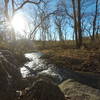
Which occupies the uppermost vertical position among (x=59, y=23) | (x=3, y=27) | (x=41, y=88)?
(x=59, y=23)

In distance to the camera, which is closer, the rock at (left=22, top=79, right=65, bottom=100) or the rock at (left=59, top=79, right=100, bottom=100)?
the rock at (left=22, top=79, right=65, bottom=100)

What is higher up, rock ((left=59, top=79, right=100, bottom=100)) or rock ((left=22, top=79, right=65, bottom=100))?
rock ((left=22, top=79, right=65, bottom=100))

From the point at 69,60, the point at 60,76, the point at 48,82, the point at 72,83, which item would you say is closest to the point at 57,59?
the point at 69,60

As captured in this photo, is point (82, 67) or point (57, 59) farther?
point (57, 59)

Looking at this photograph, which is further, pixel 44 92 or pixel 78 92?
pixel 78 92

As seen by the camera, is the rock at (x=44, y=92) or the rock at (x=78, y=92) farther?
the rock at (x=78, y=92)

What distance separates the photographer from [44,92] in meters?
4.11

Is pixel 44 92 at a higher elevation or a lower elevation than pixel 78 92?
higher

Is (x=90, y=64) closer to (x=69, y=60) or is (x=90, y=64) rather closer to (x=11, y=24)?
(x=69, y=60)

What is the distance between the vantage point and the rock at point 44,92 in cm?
405

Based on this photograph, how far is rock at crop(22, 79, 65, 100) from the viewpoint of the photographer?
4.05m

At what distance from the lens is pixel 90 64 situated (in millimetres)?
10055

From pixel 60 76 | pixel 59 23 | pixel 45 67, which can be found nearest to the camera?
pixel 60 76

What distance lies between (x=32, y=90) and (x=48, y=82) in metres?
0.49
